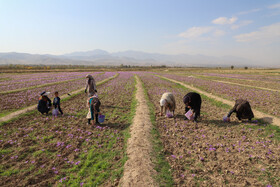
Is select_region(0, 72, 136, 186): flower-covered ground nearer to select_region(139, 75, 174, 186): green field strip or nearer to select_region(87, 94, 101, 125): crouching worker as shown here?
select_region(87, 94, 101, 125): crouching worker

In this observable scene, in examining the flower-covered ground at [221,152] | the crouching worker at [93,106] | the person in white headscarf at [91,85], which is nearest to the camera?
the flower-covered ground at [221,152]

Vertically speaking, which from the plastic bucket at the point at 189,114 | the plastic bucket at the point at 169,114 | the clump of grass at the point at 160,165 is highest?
the plastic bucket at the point at 189,114

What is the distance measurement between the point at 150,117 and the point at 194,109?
2920mm

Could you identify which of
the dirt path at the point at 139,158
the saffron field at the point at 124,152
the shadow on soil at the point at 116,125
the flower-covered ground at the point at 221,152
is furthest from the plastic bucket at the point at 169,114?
the shadow on soil at the point at 116,125

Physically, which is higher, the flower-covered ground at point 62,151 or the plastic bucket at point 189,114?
the plastic bucket at point 189,114

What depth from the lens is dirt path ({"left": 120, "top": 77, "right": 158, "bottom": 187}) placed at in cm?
464

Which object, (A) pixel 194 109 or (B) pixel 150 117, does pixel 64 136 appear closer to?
(B) pixel 150 117

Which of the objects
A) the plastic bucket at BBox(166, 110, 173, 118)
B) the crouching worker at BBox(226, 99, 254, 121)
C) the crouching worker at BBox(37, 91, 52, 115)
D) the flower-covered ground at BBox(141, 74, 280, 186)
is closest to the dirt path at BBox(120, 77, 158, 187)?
the flower-covered ground at BBox(141, 74, 280, 186)

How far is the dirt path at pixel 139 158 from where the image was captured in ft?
15.2

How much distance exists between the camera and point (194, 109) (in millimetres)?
9375

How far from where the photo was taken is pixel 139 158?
5738 mm

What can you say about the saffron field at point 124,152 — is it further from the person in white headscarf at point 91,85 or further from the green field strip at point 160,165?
the person in white headscarf at point 91,85

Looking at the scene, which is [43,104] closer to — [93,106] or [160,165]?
[93,106]

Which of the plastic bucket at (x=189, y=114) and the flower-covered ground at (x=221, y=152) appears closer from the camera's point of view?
the flower-covered ground at (x=221, y=152)
